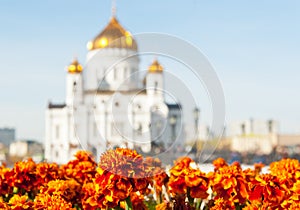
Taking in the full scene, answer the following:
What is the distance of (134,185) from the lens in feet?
9.78

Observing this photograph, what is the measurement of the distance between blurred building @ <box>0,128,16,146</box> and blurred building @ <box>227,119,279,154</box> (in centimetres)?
3913

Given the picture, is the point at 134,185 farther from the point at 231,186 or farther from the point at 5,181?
the point at 5,181

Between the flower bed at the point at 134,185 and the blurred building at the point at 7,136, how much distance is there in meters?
88.7

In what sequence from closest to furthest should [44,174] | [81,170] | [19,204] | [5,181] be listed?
[19,204] → [5,181] → [44,174] → [81,170]

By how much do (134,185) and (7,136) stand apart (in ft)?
311

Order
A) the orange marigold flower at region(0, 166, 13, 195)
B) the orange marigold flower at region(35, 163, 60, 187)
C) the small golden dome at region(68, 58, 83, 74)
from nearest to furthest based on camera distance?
the orange marigold flower at region(0, 166, 13, 195), the orange marigold flower at region(35, 163, 60, 187), the small golden dome at region(68, 58, 83, 74)

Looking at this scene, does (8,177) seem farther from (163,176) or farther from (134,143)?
(134,143)

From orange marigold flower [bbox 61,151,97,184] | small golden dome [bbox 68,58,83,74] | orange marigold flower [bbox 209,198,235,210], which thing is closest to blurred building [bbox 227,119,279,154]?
small golden dome [bbox 68,58,83,74]

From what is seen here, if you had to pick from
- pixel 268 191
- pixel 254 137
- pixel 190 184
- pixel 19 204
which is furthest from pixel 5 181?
pixel 254 137

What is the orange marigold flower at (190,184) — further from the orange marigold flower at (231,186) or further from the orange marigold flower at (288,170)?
the orange marigold flower at (288,170)

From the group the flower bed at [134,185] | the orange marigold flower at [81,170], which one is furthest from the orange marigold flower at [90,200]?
the orange marigold flower at [81,170]

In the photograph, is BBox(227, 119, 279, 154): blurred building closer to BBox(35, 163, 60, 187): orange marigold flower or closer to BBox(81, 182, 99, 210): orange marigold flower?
BBox(35, 163, 60, 187): orange marigold flower

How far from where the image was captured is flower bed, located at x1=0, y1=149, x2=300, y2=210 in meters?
2.95

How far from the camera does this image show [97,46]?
52094 millimetres
